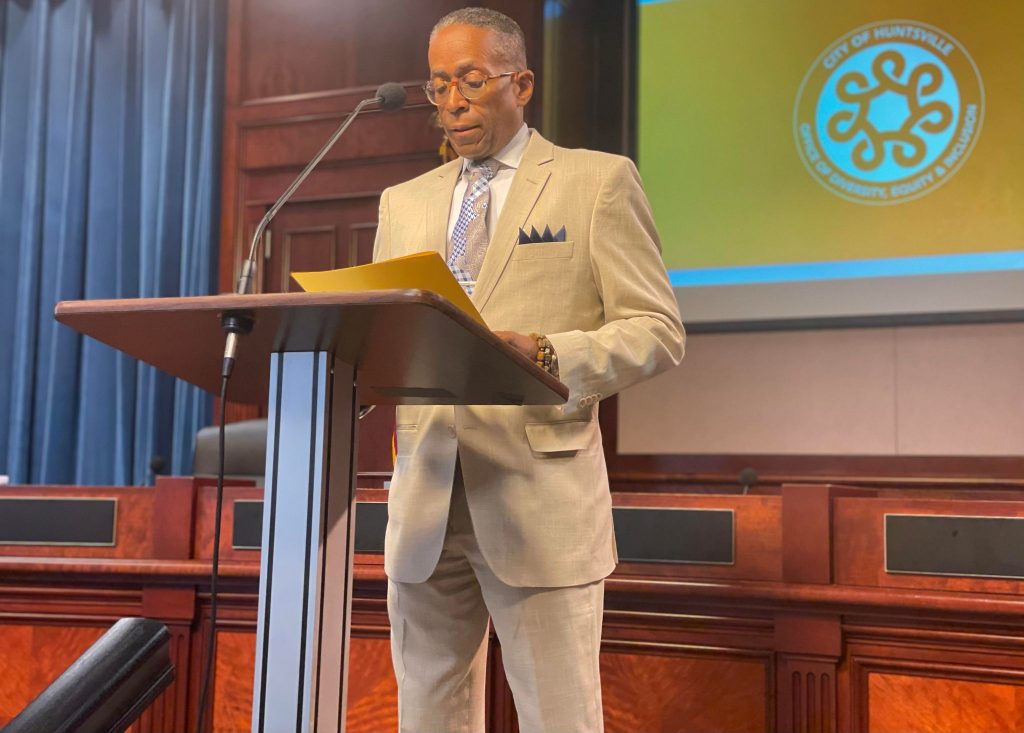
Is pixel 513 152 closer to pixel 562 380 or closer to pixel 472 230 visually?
pixel 472 230

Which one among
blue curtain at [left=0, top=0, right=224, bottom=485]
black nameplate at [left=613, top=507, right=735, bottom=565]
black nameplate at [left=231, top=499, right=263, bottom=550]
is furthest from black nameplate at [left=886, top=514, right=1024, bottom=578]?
blue curtain at [left=0, top=0, right=224, bottom=485]

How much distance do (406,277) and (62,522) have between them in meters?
2.08

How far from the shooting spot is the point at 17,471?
4801 mm

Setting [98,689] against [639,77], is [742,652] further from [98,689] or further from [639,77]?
[639,77]

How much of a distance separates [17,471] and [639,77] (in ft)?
10.3

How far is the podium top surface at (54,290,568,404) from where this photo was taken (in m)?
1.11

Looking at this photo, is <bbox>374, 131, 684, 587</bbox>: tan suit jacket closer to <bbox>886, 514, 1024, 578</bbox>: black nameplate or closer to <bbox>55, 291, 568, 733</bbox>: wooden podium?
<bbox>55, 291, 568, 733</bbox>: wooden podium

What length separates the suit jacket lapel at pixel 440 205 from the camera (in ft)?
5.56

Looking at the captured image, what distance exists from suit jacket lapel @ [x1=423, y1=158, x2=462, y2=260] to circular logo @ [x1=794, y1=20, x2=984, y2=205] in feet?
9.23

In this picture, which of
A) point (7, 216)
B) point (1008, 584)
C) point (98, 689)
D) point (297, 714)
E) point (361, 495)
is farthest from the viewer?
point (7, 216)

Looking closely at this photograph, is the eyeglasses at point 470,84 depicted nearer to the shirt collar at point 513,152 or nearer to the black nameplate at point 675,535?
the shirt collar at point 513,152

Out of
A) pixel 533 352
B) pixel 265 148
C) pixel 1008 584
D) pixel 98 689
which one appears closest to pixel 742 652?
pixel 1008 584

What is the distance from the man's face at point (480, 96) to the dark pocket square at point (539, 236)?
176mm

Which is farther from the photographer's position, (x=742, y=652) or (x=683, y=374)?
(x=683, y=374)
